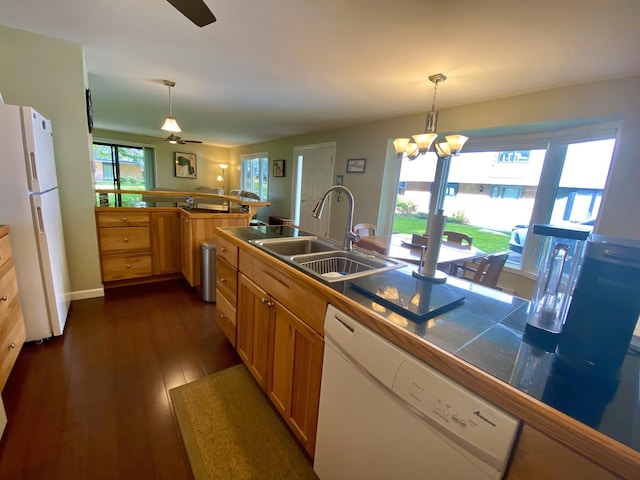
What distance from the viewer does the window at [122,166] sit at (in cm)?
699

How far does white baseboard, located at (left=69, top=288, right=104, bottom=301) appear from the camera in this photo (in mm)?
2570

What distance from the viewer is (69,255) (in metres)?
2.47

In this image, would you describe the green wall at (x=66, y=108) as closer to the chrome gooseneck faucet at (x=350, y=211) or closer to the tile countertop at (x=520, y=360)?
the chrome gooseneck faucet at (x=350, y=211)

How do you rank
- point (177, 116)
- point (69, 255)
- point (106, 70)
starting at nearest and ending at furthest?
1. point (69, 255)
2. point (106, 70)
3. point (177, 116)

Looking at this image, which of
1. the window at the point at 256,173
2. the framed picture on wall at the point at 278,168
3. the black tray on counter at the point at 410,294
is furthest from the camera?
the window at the point at 256,173

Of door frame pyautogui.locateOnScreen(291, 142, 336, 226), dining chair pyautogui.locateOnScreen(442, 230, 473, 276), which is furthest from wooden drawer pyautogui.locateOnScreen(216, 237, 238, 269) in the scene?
door frame pyautogui.locateOnScreen(291, 142, 336, 226)

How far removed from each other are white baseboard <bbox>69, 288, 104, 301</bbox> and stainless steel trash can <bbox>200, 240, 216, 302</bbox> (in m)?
1.00

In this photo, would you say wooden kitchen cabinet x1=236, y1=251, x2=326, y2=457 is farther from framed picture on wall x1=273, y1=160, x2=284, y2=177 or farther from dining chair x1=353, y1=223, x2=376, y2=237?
framed picture on wall x1=273, y1=160, x2=284, y2=177

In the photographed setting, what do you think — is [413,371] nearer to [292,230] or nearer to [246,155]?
[292,230]

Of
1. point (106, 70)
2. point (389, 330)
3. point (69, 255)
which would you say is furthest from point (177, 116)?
point (389, 330)

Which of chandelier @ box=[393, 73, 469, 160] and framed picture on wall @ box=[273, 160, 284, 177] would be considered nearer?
chandelier @ box=[393, 73, 469, 160]

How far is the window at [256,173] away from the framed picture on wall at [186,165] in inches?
54.2

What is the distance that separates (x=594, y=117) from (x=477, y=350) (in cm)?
284

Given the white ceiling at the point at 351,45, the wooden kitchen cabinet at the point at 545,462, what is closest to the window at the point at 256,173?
the white ceiling at the point at 351,45
